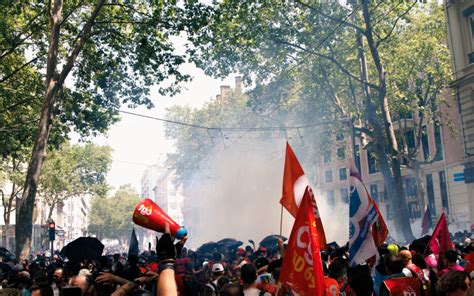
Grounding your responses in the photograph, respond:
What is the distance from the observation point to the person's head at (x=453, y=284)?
4.07 metres

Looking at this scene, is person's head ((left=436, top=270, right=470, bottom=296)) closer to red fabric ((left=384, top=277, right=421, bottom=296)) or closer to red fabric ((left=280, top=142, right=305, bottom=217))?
red fabric ((left=384, top=277, right=421, bottom=296))

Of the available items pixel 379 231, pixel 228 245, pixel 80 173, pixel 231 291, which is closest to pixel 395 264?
pixel 231 291

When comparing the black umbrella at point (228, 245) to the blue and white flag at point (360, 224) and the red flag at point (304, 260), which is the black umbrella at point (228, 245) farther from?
the red flag at point (304, 260)

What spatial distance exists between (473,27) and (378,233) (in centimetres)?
1850

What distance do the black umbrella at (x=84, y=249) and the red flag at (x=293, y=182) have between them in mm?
6487

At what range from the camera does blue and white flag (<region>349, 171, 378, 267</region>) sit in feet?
22.8

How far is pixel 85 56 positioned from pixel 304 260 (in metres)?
16.1

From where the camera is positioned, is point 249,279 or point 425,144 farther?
point 425,144

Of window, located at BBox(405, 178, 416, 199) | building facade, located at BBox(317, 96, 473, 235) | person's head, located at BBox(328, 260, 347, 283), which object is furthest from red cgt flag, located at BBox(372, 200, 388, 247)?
window, located at BBox(405, 178, 416, 199)

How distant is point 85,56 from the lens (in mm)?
19219

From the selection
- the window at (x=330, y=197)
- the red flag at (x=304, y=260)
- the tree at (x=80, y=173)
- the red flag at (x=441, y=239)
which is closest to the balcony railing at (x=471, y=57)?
the red flag at (x=441, y=239)

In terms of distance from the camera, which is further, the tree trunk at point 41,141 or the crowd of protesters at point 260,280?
the tree trunk at point 41,141

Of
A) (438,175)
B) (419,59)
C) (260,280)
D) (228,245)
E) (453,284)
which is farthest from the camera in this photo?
(438,175)

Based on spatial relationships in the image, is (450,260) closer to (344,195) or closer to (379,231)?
(379,231)
